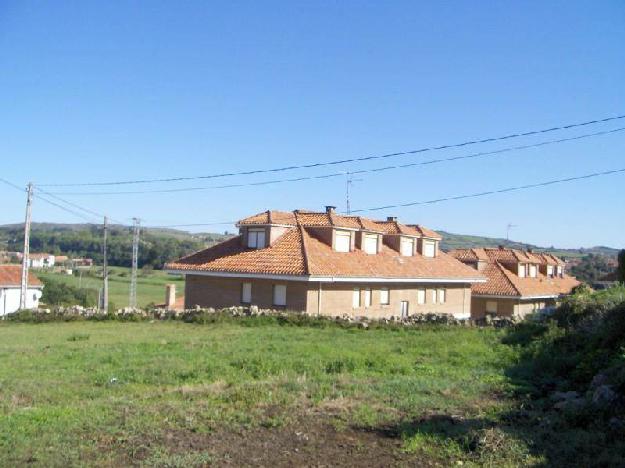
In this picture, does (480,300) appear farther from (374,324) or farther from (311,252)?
(374,324)

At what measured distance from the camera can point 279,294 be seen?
32.8 metres

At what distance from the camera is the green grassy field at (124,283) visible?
6512cm

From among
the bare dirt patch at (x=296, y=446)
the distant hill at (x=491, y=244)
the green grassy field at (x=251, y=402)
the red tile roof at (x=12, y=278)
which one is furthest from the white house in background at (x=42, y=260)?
the bare dirt patch at (x=296, y=446)

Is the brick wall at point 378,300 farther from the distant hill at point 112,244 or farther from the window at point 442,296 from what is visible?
the distant hill at point 112,244

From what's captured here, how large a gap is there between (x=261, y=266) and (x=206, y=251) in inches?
228

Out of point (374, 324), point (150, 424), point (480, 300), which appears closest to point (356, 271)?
point (374, 324)

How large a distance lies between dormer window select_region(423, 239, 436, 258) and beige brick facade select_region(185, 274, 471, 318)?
16.4ft

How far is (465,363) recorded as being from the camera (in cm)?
1380

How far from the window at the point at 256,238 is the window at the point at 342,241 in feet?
13.5

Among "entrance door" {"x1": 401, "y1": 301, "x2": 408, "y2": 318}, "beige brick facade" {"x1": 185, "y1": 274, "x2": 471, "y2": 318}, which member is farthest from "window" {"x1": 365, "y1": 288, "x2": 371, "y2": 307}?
"entrance door" {"x1": 401, "y1": 301, "x2": 408, "y2": 318}

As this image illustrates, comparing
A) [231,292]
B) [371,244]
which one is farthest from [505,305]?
[231,292]

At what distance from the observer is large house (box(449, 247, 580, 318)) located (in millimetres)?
49750

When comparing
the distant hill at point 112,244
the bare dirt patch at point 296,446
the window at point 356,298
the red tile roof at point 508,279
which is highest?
the distant hill at point 112,244

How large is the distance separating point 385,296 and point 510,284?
671 inches
